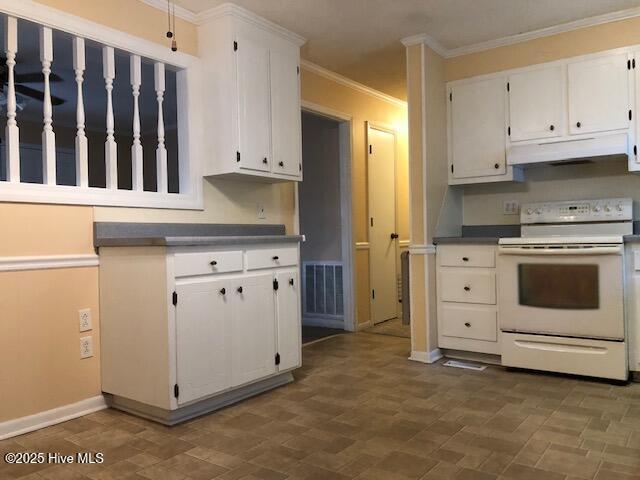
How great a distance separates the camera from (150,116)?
665cm

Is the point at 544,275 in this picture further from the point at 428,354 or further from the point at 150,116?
the point at 150,116

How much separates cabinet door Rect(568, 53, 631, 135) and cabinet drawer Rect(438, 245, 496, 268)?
3.33 ft

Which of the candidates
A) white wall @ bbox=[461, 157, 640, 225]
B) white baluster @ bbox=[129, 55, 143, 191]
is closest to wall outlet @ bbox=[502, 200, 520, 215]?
white wall @ bbox=[461, 157, 640, 225]

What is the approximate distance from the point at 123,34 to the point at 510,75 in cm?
266

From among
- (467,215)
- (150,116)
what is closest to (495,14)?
(467,215)

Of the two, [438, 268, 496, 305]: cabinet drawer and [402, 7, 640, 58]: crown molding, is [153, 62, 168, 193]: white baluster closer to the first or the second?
[402, 7, 640, 58]: crown molding

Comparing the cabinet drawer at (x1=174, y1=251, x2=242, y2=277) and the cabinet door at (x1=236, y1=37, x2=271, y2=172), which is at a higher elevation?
the cabinet door at (x1=236, y1=37, x2=271, y2=172)

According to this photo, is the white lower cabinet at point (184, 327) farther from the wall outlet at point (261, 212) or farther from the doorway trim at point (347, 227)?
the doorway trim at point (347, 227)

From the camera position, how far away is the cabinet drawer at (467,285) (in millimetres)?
3480

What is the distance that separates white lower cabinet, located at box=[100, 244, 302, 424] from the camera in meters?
2.40

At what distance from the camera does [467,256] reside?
3578mm

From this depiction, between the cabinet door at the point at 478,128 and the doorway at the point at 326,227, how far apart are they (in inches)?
46.0

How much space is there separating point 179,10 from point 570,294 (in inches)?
119

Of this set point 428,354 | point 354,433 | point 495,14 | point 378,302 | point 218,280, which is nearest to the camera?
point 354,433
